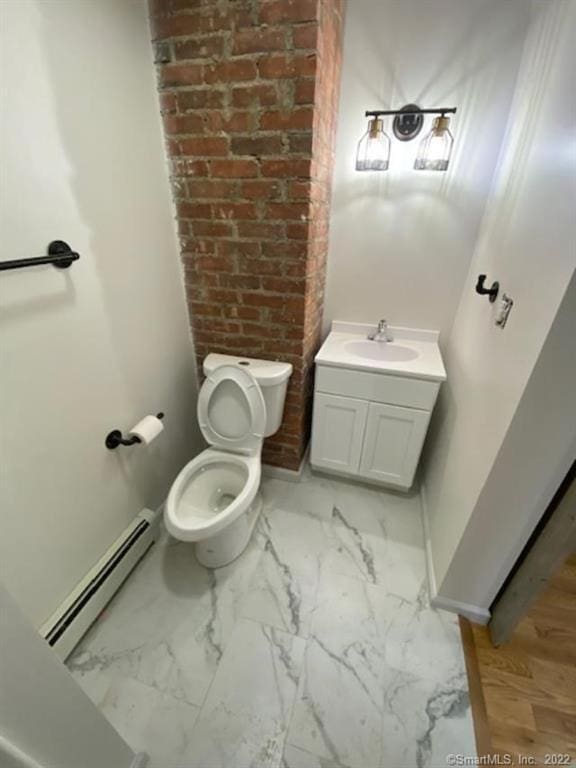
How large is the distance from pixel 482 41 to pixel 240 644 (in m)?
2.42

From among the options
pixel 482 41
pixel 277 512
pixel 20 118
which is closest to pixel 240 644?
pixel 277 512

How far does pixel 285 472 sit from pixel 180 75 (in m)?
1.78

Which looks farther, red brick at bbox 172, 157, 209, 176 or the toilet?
the toilet

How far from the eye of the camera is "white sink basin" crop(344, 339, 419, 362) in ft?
5.53

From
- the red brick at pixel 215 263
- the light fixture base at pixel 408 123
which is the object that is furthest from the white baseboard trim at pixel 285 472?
A: the light fixture base at pixel 408 123

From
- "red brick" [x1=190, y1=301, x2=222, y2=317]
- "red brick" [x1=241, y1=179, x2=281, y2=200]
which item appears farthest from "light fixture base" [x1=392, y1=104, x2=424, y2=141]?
"red brick" [x1=190, y1=301, x2=222, y2=317]

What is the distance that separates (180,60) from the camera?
1.12 m

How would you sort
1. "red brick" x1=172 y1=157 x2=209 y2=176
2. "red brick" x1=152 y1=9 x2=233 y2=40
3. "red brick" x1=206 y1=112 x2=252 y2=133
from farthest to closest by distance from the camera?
"red brick" x1=172 y1=157 x2=209 y2=176
"red brick" x1=206 y1=112 x2=252 y2=133
"red brick" x1=152 y1=9 x2=233 y2=40

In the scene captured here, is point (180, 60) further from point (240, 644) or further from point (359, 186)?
point (240, 644)

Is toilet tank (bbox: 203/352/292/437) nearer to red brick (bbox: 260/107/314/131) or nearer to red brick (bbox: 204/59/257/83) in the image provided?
red brick (bbox: 260/107/314/131)

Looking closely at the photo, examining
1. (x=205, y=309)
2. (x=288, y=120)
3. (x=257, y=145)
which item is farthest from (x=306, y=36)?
(x=205, y=309)

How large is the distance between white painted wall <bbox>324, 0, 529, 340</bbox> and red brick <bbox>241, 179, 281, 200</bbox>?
0.48 meters

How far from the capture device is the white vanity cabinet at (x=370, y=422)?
146 cm

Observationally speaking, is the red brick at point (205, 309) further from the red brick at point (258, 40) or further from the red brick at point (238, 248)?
the red brick at point (258, 40)
